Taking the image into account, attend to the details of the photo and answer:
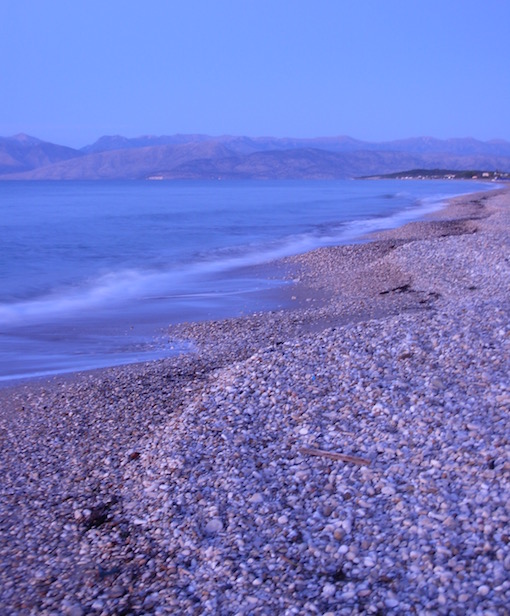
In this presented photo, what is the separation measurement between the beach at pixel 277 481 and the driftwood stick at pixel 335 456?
2 centimetres

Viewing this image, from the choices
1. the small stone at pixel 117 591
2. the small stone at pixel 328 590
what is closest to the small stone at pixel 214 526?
the small stone at pixel 117 591

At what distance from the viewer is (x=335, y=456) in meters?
5.38

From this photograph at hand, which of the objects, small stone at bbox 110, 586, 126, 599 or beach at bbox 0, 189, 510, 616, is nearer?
beach at bbox 0, 189, 510, 616

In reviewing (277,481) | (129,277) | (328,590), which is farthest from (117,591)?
(129,277)

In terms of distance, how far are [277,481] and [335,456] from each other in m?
0.49

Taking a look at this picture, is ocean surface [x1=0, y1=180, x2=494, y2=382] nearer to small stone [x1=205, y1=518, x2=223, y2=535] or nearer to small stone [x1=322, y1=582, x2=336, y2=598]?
small stone [x1=205, y1=518, x2=223, y2=535]

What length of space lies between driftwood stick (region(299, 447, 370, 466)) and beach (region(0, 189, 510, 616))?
0.02 metres

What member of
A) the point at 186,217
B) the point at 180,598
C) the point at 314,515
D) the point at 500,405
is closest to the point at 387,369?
the point at 500,405

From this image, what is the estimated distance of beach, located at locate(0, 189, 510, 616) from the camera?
13.5 ft

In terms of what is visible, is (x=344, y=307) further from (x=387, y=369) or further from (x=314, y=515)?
(x=314, y=515)

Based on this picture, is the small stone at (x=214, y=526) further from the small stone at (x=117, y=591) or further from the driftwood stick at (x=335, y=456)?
the driftwood stick at (x=335, y=456)

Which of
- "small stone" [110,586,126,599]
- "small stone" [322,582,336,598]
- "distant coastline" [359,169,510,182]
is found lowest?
"small stone" [110,586,126,599]

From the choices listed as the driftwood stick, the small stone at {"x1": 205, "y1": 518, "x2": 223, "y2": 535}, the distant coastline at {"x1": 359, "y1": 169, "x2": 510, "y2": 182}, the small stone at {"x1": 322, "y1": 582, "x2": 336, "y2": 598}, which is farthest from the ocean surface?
the distant coastline at {"x1": 359, "y1": 169, "x2": 510, "y2": 182}

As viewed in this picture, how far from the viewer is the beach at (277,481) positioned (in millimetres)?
4105
